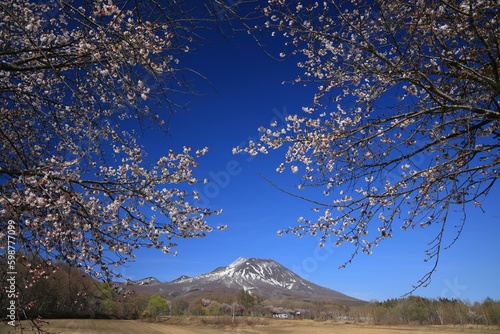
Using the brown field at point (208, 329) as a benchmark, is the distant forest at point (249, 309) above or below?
above

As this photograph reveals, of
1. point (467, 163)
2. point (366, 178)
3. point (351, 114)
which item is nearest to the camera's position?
point (467, 163)

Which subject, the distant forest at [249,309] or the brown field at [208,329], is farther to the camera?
the distant forest at [249,309]

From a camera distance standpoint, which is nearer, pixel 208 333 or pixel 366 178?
pixel 366 178

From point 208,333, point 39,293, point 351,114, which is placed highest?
point 351,114

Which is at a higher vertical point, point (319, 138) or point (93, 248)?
point (319, 138)

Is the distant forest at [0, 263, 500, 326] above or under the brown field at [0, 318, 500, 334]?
above

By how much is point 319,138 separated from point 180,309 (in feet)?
387

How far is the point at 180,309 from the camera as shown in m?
111

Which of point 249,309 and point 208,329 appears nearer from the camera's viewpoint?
point 208,329

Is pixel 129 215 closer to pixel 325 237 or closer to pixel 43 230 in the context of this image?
pixel 43 230

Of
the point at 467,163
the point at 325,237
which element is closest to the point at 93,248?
the point at 325,237

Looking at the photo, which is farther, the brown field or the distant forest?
the distant forest

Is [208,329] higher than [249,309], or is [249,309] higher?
[249,309]

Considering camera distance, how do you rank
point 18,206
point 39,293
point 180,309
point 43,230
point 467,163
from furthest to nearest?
point 180,309, point 39,293, point 467,163, point 43,230, point 18,206
